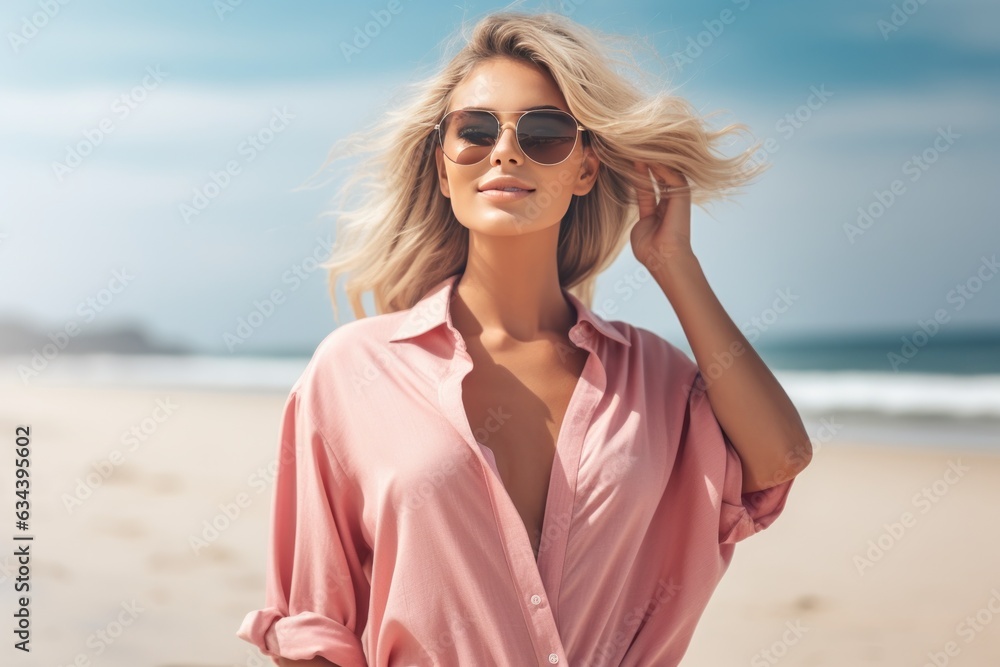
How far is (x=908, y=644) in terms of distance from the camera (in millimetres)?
7742

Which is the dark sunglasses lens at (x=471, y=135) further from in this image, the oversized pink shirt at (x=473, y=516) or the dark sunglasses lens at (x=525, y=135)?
the oversized pink shirt at (x=473, y=516)

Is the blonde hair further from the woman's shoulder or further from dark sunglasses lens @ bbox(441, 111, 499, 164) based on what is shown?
the woman's shoulder

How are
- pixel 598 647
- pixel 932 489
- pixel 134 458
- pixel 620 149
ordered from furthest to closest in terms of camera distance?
pixel 134 458 < pixel 932 489 < pixel 620 149 < pixel 598 647

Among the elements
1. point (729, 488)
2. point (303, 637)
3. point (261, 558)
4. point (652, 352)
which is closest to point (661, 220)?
point (652, 352)

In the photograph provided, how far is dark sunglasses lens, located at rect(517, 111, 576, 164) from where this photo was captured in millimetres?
3117

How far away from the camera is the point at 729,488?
3.10 m

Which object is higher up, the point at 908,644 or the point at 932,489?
the point at 932,489

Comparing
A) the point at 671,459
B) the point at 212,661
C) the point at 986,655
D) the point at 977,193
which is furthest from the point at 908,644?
the point at 977,193

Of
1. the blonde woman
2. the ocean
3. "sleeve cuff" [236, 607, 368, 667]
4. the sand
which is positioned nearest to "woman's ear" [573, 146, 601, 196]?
the blonde woman

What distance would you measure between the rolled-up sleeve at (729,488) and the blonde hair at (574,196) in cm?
69

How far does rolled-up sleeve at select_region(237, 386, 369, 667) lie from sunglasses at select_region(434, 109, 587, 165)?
878mm

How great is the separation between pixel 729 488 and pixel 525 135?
3.85 ft

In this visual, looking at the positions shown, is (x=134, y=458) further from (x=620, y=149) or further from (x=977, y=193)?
(x=977, y=193)

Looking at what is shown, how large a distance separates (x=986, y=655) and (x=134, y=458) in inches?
356
